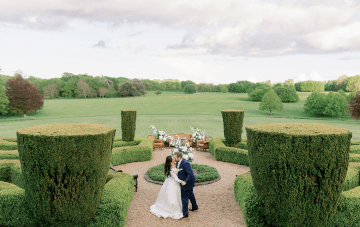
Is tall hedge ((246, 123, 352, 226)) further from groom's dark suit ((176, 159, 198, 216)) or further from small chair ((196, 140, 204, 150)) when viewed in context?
small chair ((196, 140, 204, 150))

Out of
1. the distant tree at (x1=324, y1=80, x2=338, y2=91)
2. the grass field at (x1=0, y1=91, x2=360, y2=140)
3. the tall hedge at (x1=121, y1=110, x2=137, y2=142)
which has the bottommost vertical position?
the grass field at (x1=0, y1=91, x2=360, y2=140)

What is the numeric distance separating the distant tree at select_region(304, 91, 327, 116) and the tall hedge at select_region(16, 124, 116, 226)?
5767 centimetres

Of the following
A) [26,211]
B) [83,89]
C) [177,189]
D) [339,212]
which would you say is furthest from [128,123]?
[83,89]

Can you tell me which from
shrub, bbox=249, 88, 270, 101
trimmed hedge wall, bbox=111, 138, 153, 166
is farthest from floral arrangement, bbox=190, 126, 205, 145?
shrub, bbox=249, 88, 270, 101

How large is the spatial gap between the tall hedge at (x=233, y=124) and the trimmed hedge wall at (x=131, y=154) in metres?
5.84

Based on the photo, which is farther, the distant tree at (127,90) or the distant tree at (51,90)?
the distant tree at (127,90)

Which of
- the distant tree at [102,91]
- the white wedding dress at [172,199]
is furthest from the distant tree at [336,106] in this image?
the distant tree at [102,91]

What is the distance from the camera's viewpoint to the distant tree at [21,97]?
45031 mm

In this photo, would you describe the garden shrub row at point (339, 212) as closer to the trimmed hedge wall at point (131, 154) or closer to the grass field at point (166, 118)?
the trimmed hedge wall at point (131, 154)

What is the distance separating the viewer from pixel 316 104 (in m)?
51.4

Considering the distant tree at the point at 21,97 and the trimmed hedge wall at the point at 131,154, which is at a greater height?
the distant tree at the point at 21,97

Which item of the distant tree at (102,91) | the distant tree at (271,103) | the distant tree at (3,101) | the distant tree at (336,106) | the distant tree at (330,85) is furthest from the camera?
the distant tree at (330,85)

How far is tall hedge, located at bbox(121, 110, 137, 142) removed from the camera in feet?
52.5

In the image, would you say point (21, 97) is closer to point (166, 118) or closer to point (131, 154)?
point (166, 118)
